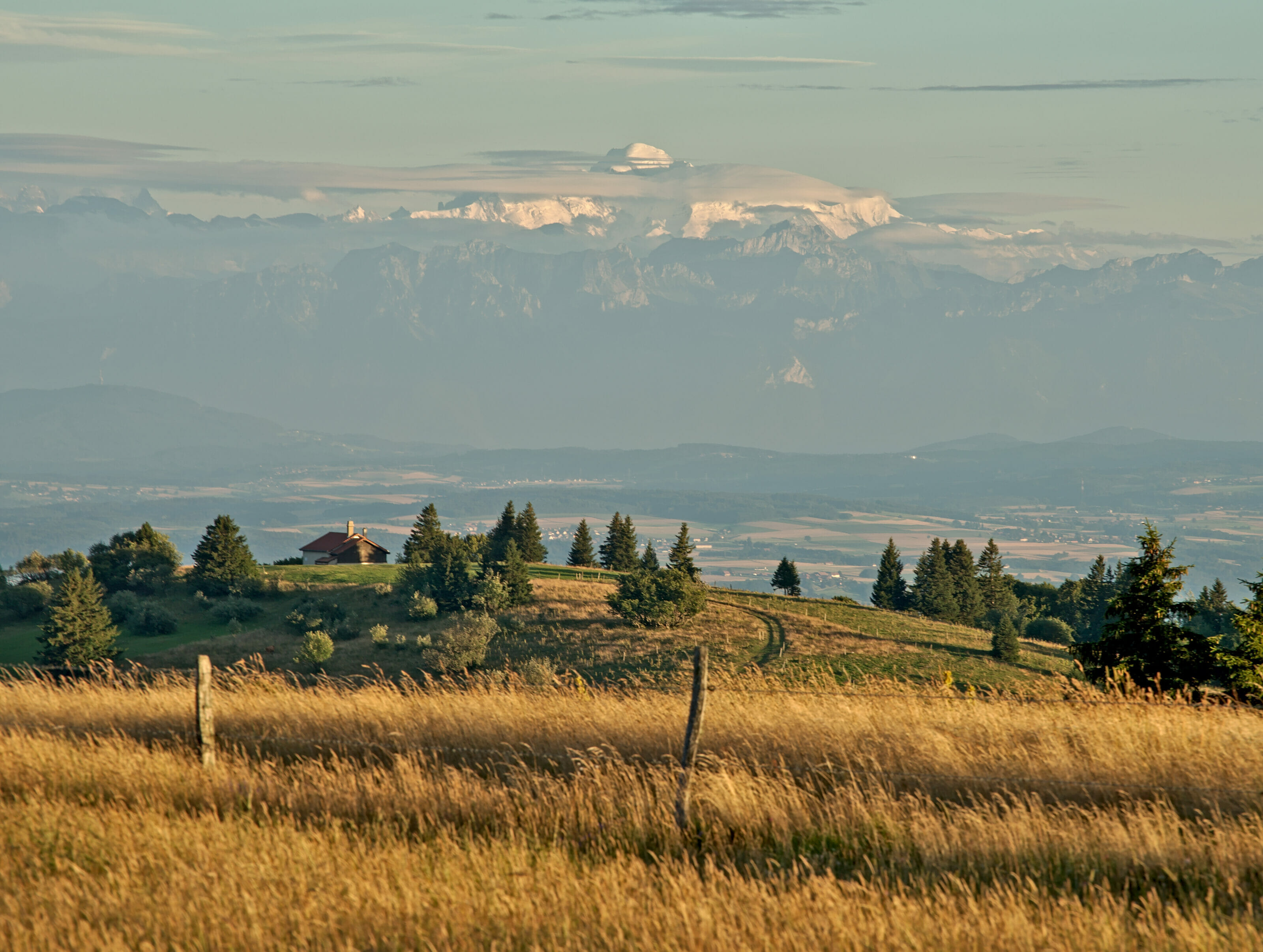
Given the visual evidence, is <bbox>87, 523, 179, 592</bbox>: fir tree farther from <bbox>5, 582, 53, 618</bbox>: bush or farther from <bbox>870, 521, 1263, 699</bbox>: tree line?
<bbox>870, 521, 1263, 699</bbox>: tree line

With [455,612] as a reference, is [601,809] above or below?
above

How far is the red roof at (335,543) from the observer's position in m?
122

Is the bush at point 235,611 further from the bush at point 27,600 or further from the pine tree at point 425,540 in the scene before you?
the pine tree at point 425,540

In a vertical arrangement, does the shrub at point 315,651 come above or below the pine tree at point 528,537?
below

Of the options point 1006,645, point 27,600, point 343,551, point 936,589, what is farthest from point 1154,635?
point 343,551

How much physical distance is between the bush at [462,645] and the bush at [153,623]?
73.1 feet

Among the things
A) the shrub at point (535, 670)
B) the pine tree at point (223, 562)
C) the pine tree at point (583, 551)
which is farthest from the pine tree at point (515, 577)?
the pine tree at point (583, 551)

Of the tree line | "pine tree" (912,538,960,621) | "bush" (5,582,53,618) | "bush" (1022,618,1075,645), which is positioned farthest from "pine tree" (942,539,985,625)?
"bush" (5,582,53,618)

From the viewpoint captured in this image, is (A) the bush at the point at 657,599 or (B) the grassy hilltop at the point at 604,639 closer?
(B) the grassy hilltop at the point at 604,639

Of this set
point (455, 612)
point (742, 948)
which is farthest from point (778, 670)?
point (742, 948)

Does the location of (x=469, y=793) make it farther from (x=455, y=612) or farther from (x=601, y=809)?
(x=455, y=612)

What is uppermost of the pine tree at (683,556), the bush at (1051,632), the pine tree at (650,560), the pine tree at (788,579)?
the pine tree at (683,556)

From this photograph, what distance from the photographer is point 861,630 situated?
242ft

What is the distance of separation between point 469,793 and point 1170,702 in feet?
31.8
